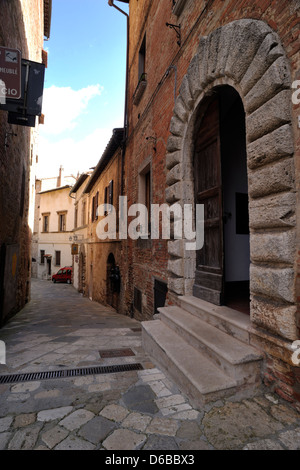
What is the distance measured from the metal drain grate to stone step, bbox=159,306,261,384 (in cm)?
73

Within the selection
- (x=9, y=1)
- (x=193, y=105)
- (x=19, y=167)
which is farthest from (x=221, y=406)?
(x=19, y=167)

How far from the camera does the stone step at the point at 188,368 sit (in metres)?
2.10

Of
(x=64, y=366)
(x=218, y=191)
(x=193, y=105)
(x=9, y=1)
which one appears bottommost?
(x=64, y=366)

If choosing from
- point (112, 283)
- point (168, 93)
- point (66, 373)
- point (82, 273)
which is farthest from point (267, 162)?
point (82, 273)

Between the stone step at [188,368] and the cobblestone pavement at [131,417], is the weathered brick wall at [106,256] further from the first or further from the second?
the cobblestone pavement at [131,417]

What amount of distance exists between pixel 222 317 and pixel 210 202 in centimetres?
164

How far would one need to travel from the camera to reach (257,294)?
2389 mm

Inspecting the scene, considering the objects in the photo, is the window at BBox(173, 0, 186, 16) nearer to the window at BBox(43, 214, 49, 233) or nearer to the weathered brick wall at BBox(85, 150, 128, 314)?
the weathered brick wall at BBox(85, 150, 128, 314)

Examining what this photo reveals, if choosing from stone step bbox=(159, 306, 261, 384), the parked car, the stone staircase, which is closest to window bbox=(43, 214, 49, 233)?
the parked car

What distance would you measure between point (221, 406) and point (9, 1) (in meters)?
7.72

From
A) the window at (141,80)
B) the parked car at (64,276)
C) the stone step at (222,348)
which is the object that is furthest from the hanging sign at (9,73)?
the parked car at (64,276)

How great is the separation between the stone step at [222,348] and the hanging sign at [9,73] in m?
4.56

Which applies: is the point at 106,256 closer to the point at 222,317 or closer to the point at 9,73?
the point at 9,73
